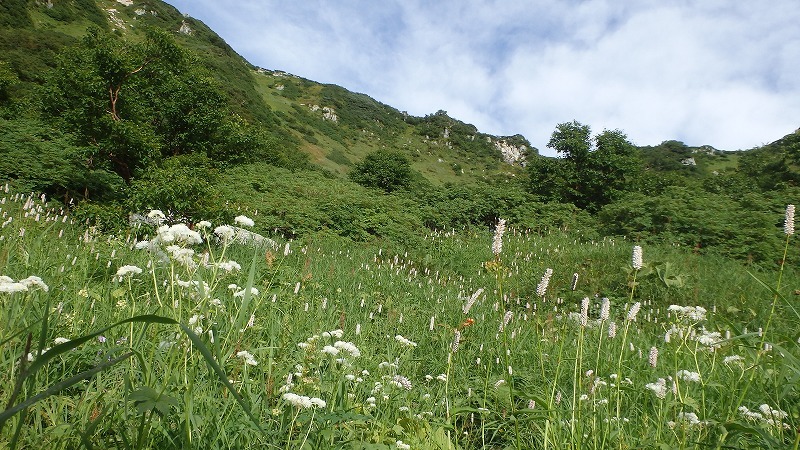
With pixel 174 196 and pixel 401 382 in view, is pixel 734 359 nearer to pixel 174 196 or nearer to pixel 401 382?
pixel 401 382

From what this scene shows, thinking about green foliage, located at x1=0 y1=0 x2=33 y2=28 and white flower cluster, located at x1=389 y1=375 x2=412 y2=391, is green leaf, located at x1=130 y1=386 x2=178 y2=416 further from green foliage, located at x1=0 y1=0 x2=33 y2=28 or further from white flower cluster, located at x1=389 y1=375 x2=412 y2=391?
green foliage, located at x1=0 y1=0 x2=33 y2=28

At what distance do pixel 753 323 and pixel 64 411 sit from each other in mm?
8951

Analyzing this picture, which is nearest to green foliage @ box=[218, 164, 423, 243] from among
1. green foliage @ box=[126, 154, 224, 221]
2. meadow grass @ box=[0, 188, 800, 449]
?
green foliage @ box=[126, 154, 224, 221]

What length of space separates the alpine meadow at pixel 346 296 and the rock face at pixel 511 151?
2914 inches

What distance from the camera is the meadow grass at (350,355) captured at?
6.08 feet

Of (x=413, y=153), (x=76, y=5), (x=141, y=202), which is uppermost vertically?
(x=76, y=5)

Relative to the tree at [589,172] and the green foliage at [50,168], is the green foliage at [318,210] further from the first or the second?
the tree at [589,172]

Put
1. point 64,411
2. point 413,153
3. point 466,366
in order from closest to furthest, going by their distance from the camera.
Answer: point 64,411
point 466,366
point 413,153

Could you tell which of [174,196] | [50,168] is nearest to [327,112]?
[50,168]

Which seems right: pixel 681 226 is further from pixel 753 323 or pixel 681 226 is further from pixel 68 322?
pixel 68 322

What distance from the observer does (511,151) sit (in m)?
109

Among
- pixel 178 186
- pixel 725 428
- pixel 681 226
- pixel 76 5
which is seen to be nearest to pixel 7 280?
pixel 725 428

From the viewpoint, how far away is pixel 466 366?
419 centimetres

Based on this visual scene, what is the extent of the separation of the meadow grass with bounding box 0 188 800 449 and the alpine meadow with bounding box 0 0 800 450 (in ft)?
0.10
